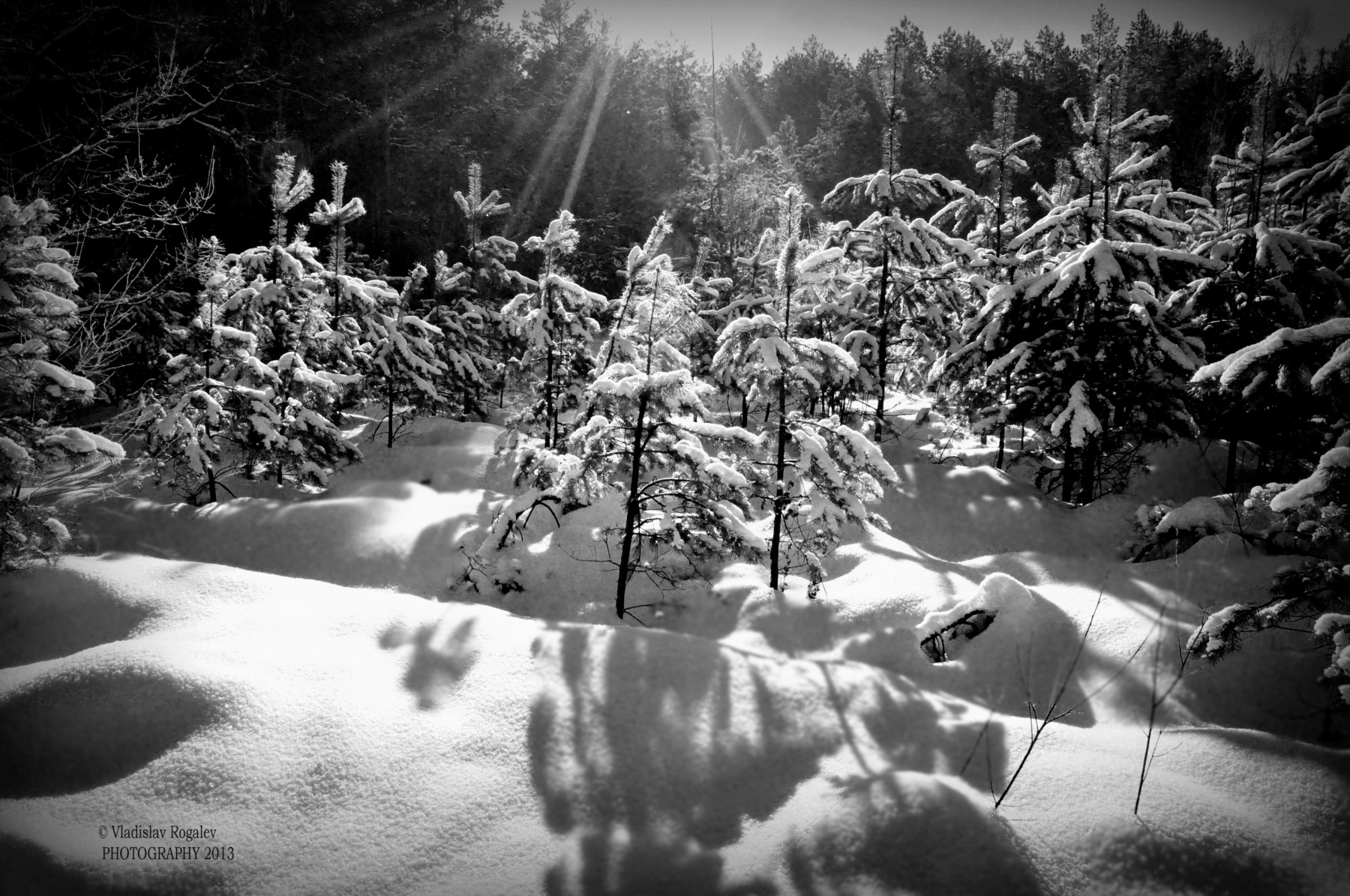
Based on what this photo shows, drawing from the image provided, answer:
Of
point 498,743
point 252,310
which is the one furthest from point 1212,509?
point 252,310

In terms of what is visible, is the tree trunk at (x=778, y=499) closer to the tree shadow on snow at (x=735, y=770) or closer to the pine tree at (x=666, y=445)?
the pine tree at (x=666, y=445)

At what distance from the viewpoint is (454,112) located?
91.6ft

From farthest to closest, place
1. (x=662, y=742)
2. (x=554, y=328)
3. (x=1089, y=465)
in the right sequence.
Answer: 1. (x=554, y=328)
2. (x=1089, y=465)
3. (x=662, y=742)

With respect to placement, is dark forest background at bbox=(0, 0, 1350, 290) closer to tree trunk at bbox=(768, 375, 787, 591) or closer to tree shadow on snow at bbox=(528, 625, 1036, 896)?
tree trunk at bbox=(768, 375, 787, 591)

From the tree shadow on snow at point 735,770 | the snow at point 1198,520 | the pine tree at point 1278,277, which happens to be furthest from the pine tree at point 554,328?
the pine tree at point 1278,277

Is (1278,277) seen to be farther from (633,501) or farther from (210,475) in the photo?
(210,475)

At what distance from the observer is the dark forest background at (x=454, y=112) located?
9438 millimetres

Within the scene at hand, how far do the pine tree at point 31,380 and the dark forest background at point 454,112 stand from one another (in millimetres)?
2062

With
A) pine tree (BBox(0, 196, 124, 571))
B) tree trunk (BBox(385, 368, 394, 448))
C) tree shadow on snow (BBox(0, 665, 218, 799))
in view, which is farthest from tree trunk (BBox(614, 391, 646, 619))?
tree trunk (BBox(385, 368, 394, 448))

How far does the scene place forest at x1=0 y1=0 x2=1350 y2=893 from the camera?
4031mm

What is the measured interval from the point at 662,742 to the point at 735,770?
0.60 metres

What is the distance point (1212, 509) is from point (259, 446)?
14.6 metres

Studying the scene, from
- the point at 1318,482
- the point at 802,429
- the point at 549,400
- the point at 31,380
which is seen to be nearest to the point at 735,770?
the point at 802,429

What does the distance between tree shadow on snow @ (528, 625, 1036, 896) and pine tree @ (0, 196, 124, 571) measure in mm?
5357
